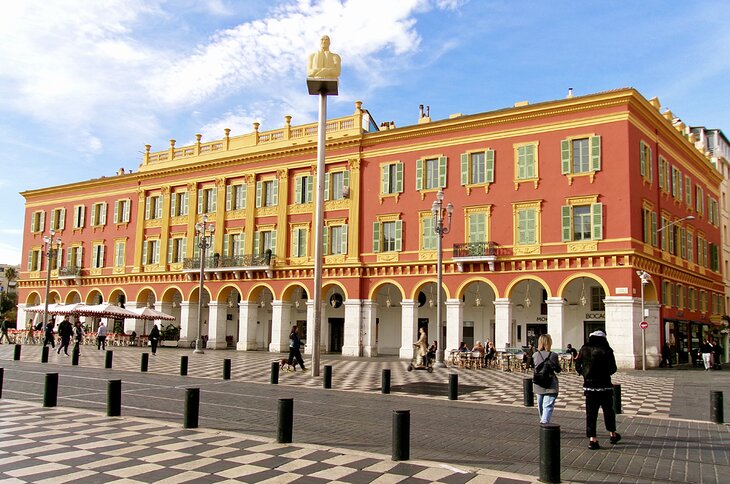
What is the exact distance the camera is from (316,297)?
20562 millimetres

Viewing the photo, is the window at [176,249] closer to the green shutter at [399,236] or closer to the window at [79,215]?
the window at [79,215]

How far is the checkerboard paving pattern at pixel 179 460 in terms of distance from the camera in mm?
7559

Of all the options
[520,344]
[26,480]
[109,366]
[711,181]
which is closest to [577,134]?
[520,344]

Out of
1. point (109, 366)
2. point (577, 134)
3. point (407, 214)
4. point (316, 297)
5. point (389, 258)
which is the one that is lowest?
point (109, 366)

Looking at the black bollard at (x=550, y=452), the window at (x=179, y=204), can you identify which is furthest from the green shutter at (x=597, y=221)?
the window at (x=179, y=204)

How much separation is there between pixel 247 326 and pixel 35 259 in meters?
25.5

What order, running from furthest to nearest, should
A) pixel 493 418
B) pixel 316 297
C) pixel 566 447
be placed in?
pixel 316 297, pixel 493 418, pixel 566 447

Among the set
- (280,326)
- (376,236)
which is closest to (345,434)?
(376,236)

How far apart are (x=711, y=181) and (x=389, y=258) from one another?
23875 mm

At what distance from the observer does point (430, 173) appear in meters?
35.8

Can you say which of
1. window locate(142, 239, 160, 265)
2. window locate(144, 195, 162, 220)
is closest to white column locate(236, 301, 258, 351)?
window locate(142, 239, 160, 265)

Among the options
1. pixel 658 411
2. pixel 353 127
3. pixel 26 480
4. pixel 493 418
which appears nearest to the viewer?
pixel 26 480

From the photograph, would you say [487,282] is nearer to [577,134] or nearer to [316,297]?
[577,134]

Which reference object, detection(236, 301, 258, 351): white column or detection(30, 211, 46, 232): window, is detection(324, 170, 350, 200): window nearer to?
detection(236, 301, 258, 351): white column
